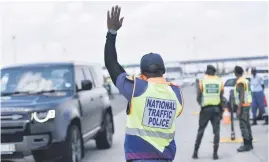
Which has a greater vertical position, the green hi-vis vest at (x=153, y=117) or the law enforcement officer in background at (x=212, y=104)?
the green hi-vis vest at (x=153, y=117)

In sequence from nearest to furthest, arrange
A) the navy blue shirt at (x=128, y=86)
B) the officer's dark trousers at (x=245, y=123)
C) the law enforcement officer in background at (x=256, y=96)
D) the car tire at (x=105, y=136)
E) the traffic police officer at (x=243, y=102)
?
the navy blue shirt at (x=128, y=86) < the traffic police officer at (x=243, y=102) < the officer's dark trousers at (x=245, y=123) < the car tire at (x=105, y=136) < the law enforcement officer in background at (x=256, y=96)

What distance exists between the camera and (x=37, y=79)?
30.6 feet

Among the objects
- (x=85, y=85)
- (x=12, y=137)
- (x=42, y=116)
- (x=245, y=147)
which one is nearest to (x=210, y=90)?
(x=245, y=147)

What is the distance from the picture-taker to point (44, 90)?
9.08 m

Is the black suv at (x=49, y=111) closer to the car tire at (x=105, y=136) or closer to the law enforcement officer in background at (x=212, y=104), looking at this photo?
the car tire at (x=105, y=136)

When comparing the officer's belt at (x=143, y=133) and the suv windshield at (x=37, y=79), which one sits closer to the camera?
the officer's belt at (x=143, y=133)

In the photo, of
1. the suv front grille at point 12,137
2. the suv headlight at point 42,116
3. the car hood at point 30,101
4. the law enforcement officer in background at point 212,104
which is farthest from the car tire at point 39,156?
the law enforcement officer in background at point 212,104

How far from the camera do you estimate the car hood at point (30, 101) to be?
26.7 ft

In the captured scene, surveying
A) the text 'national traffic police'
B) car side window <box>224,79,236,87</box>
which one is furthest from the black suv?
car side window <box>224,79,236,87</box>

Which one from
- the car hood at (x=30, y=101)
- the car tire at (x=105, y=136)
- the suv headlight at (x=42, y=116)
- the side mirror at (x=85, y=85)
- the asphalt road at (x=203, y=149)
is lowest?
the asphalt road at (x=203, y=149)

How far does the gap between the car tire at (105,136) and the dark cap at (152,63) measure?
7.07 m

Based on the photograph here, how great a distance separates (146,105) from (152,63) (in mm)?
331

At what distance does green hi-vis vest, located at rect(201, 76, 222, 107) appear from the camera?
9.30 metres

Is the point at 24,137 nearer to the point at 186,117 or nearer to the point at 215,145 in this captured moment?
the point at 215,145
